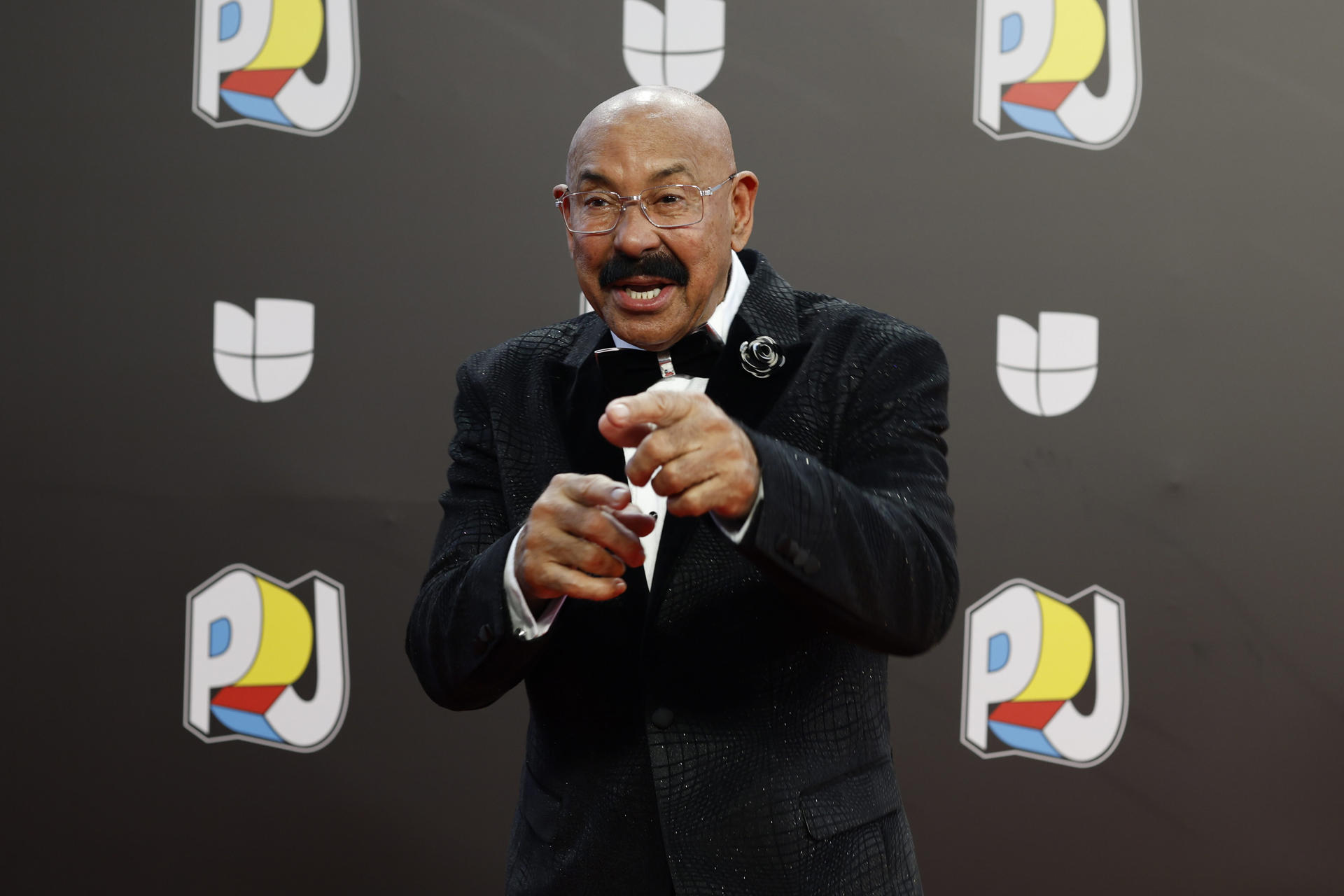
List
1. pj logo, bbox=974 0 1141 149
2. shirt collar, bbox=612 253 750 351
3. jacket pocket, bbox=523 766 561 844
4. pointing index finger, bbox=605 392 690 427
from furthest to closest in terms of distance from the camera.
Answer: pj logo, bbox=974 0 1141 149
shirt collar, bbox=612 253 750 351
jacket pocket, bbox=523 766 561 844
pointing index finger, bbox=605 392 690 427

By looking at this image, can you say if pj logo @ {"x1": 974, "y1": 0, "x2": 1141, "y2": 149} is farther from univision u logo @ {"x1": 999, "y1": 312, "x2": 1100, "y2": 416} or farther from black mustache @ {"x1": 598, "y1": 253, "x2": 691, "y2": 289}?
black mustache @ {"x1": 598, "y1": 253, "x2": 691, "y2": 289}

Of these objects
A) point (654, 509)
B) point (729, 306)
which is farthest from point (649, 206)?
point (654, 509)

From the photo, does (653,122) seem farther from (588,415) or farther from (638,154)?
(588,415)

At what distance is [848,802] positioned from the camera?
43.2 inches

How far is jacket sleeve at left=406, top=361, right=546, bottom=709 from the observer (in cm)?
101

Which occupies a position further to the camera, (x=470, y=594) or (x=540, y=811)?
(x=540, y=811)

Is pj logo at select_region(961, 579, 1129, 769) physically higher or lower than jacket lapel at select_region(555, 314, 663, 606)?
lower

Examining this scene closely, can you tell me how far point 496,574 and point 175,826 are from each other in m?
1.86

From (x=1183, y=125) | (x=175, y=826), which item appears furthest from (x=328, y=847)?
(x=1183, y=125)

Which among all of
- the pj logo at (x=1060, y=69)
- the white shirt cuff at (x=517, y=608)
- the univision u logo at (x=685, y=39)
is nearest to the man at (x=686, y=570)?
the white shirt cuff at (x=517, y=608)

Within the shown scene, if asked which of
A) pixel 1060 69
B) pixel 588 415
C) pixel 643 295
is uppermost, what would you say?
pixel 1060 69

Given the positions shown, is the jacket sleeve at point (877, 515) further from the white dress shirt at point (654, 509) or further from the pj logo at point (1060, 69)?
the pj logo at point (1060, 69)

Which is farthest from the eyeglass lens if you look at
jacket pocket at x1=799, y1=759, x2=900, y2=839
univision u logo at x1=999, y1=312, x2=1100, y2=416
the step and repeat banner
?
univision u logo at x1=999, y1=312, x2=1100, y2=416

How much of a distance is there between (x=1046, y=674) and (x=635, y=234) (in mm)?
1617
